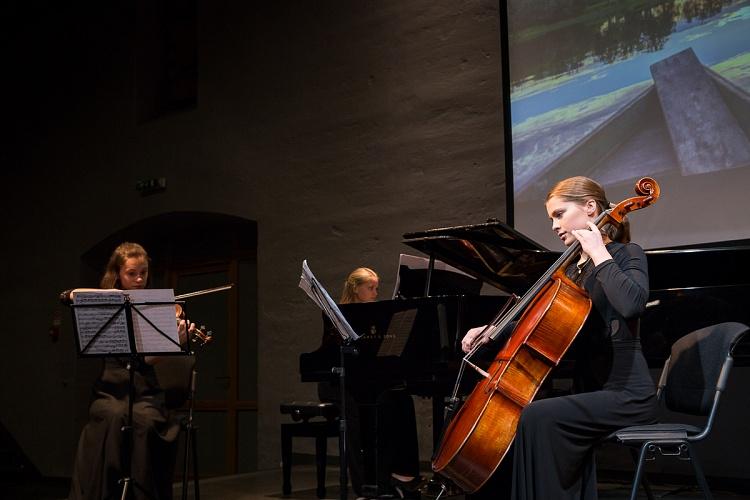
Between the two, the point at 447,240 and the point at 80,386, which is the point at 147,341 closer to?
the point at 447,240

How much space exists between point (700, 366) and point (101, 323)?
243 cm

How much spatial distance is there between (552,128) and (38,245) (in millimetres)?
5813

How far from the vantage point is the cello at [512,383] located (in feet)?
8.79

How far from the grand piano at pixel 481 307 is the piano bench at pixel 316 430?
3.43 feet

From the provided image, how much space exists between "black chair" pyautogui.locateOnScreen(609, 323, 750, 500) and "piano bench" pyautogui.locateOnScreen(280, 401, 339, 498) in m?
2.37

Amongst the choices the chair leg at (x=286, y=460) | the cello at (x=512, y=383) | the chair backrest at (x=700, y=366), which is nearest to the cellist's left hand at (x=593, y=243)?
the cello at (x=512, y=383)

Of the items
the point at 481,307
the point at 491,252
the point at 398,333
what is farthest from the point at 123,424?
the point at 491,252

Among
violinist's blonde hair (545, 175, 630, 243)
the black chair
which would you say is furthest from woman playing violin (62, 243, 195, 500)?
the black chair

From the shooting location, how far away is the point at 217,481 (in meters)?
5.98

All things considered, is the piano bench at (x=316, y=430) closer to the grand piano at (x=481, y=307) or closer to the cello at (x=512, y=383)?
the grand piano at (x=481, y=307)

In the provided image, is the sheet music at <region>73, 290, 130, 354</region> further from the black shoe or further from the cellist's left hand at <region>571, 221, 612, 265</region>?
the cellist's left hand at <region>571, 221, 612, 265</region>

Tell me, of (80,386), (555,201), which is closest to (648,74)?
(555,201)

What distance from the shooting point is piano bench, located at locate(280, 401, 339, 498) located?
4969 millimetres

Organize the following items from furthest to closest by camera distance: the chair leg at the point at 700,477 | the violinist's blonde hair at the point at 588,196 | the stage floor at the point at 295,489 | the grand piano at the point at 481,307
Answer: the stage floor at the point at 295,489 → the grand piano at the point at 481,307 → the violinist's blonde hair at the point at 588,196 → the chair leg at the point at 700,477
